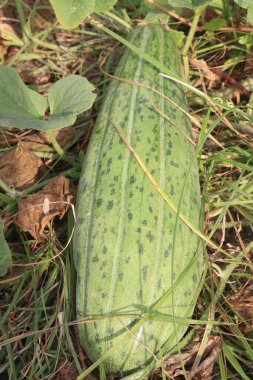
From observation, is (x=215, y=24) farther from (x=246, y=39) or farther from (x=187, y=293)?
(x=187, y=293)

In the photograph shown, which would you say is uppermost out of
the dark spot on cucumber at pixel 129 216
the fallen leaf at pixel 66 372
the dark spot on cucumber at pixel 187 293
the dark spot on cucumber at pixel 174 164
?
the dark spot on cucumber at pixel 174 164

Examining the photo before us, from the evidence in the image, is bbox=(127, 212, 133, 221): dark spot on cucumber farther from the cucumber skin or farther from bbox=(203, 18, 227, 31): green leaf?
bbox=(203, 18, 227, 31): green leaf

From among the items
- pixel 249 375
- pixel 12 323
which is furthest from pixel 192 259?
pixel 12 323

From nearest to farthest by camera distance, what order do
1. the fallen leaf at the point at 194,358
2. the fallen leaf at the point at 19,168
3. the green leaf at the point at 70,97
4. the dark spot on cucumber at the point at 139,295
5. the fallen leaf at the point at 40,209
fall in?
1. the dark spot on cucumber at the point at 139,295
2. the fallen leaf at the point at 194,358
3. the green leaf at the point at 70,97
4. the fallen leaf at the point at 40,209
5. the fallen leaf at the point at 19,168

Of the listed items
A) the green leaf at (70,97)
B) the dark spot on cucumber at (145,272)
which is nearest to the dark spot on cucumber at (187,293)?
the dark spot on cucumber at (145,272)

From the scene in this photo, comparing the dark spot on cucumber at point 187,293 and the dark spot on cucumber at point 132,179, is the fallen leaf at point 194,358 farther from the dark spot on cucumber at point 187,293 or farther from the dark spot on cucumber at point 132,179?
the dark spot on cucumber at point 132,179

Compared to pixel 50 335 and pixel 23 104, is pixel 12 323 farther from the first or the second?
pixel 23 104

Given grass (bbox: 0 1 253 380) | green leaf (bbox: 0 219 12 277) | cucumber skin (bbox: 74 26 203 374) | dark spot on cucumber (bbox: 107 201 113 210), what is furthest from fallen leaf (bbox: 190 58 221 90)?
green leaf (bbox: 0 219 12 277)

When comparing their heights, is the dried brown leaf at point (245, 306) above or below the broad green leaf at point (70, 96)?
below

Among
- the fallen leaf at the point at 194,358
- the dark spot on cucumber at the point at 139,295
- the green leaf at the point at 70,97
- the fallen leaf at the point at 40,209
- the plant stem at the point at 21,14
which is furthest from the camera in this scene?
the plant stem at the point at 21,14
